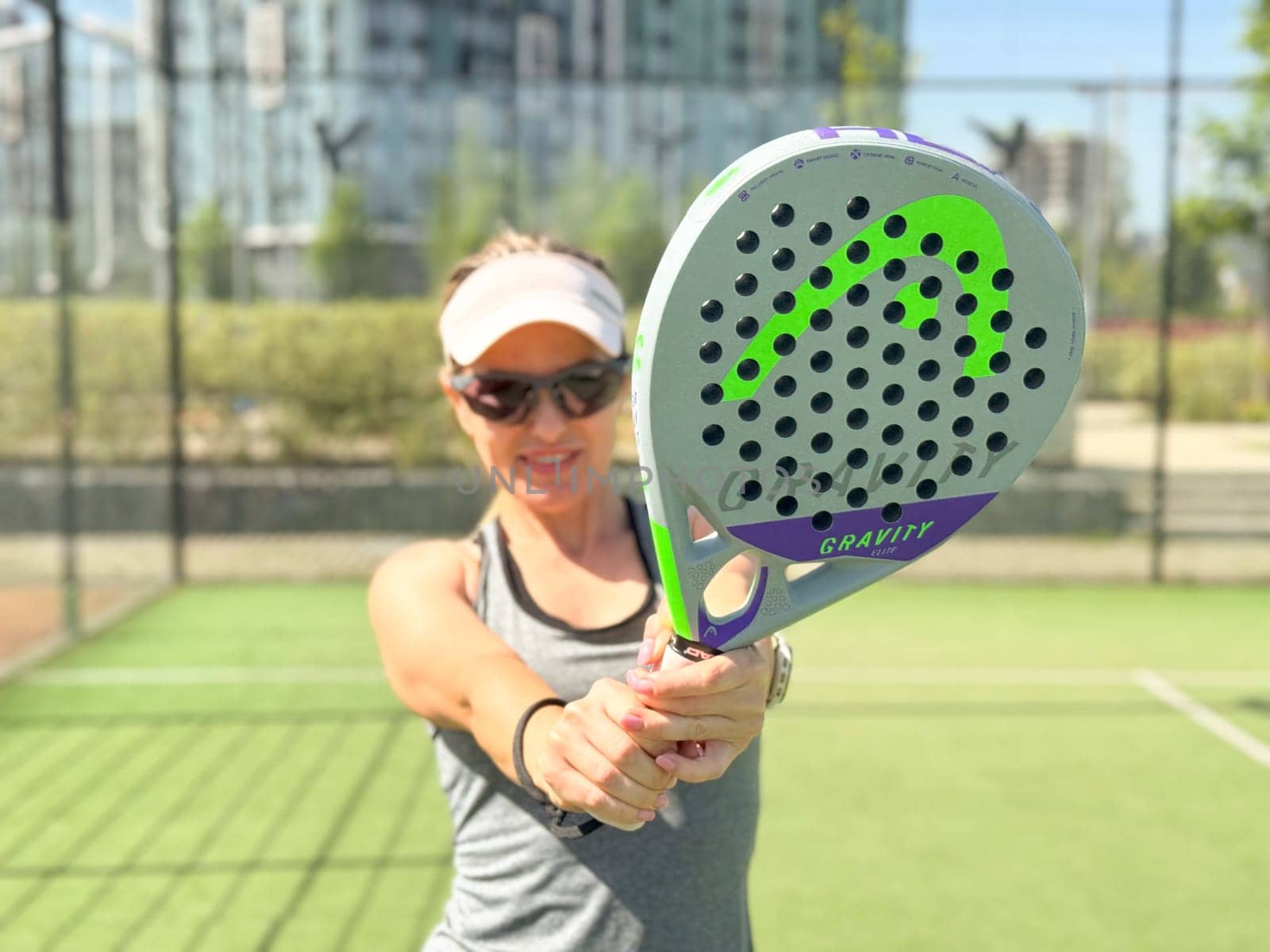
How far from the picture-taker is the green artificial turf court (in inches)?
152

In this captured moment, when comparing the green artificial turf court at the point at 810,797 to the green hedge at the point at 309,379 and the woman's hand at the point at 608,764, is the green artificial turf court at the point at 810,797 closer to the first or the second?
the green hedge at the point at 309,379

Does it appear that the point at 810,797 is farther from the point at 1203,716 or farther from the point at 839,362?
the point at 839,362

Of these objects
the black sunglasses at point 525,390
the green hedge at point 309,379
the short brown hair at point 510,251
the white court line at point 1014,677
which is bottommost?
the white court line at point 1014,677

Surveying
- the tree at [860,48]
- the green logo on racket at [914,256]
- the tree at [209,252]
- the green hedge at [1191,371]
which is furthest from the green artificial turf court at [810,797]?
the tree at [860,48]

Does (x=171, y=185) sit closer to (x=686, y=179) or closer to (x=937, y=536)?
(x=686, y=179)

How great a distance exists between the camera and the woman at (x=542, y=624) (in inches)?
63.4

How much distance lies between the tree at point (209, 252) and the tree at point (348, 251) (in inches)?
24.5

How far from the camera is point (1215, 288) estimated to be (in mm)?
9516

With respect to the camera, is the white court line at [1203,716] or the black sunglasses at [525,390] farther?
the white court line at [1203,716]

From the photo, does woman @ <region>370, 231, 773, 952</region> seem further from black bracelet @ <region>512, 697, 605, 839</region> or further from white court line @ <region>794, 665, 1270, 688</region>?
white court line @ <region>794, 665, 1270, 688</region>

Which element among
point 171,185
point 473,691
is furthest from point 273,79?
point 473,691

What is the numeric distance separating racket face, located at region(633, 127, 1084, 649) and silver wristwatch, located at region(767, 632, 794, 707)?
0.20 m

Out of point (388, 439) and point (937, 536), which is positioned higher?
point (937, 536)

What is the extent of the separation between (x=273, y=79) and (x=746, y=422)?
8.63 meters
